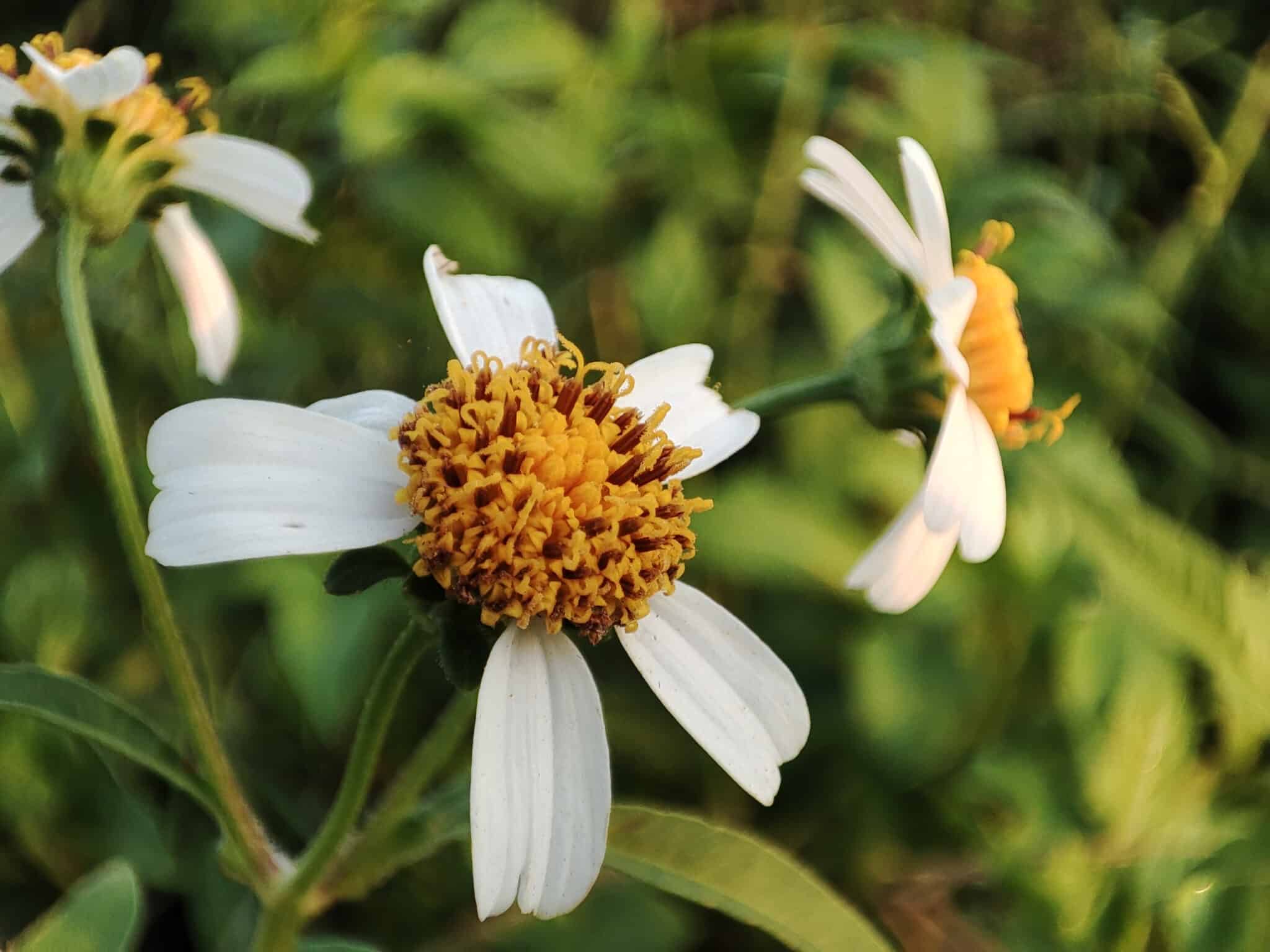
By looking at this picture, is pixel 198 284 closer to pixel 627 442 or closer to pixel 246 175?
pixel 246 175

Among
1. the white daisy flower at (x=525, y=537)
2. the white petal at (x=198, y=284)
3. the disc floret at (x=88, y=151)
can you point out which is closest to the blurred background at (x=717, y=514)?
the white petal at (x=198, y=284)

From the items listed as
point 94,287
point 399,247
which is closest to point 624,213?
point 399,247

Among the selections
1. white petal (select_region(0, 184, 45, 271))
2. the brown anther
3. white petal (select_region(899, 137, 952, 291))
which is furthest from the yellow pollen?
white petal (select_region(0, 184, 45, 271))

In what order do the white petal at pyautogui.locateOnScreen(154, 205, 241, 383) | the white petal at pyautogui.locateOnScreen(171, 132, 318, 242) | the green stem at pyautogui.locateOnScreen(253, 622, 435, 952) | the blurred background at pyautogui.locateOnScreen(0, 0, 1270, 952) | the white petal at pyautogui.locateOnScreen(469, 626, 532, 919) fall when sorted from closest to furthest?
1. the white petal at pyautogui.locateOnScreen(469, 626, 532, 919)
2. the green stem at pyautogui.locateOnScreen(253, 622, 435, 952)
3. the white petal at pyautogui.locateOnScreen(171, 132, 318, 242)
4. the white petal at pyautogui.locateOnScreen(154, 205, 241, 383)
5. the blurred background at pyautogui.locateOnScreen(0, 0, 1270, 952)

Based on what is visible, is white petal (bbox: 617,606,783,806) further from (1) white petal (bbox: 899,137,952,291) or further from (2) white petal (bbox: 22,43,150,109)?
(2) white petal (bbox: 22,43,150,109)

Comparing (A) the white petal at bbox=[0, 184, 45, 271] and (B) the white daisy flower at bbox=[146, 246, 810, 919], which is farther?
(A) the white petal at bbox=[0, 184, 45, 271]

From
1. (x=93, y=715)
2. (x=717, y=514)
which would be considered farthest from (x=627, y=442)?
(x=717, y=514)
